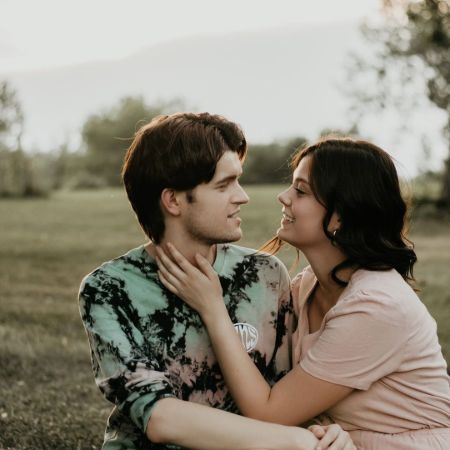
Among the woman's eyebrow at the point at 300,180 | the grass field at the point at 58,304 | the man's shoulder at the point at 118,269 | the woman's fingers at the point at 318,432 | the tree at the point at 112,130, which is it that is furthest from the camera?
the tree at the point at 112,130

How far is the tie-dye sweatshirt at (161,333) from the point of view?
2.88m

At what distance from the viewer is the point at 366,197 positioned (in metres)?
3.12

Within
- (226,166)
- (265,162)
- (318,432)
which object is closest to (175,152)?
(226,166)

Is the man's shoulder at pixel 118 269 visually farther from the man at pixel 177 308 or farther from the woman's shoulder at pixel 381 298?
the woman's shoulder at pixel 381 298

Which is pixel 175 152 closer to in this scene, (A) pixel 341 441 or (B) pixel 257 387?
(B) pixel 257 387

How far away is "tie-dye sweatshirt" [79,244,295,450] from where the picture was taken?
9.45 ft

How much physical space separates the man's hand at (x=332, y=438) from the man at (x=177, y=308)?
4 centimetres

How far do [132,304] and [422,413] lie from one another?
114 centimetres

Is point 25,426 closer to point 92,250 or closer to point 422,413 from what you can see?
point 422,413

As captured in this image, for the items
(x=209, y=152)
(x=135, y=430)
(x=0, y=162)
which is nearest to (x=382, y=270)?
(x=209, y=152)

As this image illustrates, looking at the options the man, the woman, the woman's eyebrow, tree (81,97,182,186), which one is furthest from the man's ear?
tree (81,97,182,186)

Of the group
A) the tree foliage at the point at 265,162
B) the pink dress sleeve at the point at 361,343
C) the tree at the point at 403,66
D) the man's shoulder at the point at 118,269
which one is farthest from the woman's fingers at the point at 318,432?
the tree foliage at the point at 265,162

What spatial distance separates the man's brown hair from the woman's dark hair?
0.37 metres

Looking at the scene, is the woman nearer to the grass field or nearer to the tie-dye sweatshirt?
the tie-dye sweatshirt
